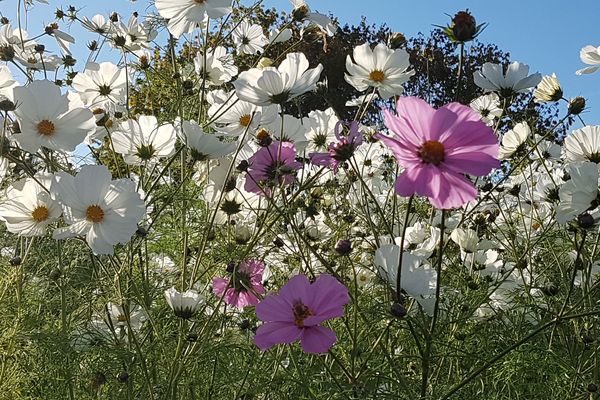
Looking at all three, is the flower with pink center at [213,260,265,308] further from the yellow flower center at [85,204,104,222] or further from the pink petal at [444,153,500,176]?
the pink petal at [444,153,500,176]

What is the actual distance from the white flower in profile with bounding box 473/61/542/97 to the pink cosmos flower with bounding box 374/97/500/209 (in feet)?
2.01

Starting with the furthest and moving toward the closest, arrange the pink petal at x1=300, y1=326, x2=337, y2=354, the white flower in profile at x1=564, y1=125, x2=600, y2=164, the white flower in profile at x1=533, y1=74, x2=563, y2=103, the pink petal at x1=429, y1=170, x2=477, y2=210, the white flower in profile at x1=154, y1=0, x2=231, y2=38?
the white flower in profile at x1=533, y1=74, x2=563, y2=103 < the white flower in profile at x1=564, y1=125, x2=600, y2=164 < the white flower in profile at x1=154, y1=0, x2=231, y2=38 < the pink petal at x1=300, y1=326, x2=337, y2=354 < the pink petal at x1=429, y1=170, x2=477, y2=210

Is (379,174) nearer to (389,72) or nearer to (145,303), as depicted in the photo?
(389,72)

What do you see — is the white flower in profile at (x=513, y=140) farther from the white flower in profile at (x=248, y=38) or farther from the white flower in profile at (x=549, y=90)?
the white flower in profile at (x=248, y=38)

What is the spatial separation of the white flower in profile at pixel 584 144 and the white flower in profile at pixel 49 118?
994mm

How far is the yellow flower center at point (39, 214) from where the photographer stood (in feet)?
3.59

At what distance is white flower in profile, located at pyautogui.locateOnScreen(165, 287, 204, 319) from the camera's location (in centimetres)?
103

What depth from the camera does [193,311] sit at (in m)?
1.04

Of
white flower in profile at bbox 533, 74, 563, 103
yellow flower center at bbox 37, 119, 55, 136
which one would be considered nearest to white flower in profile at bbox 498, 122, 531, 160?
white flower in profile at bbox 533, 74, 563, 103

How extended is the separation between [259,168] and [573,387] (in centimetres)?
70

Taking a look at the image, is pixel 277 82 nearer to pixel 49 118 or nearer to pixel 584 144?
pixel 49 118

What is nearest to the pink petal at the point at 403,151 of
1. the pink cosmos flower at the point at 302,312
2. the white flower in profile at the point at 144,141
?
the pink cosmos flower at the point at 302,312

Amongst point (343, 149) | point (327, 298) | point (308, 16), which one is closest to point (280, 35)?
point (308, 16)

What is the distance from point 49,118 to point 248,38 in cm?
115
